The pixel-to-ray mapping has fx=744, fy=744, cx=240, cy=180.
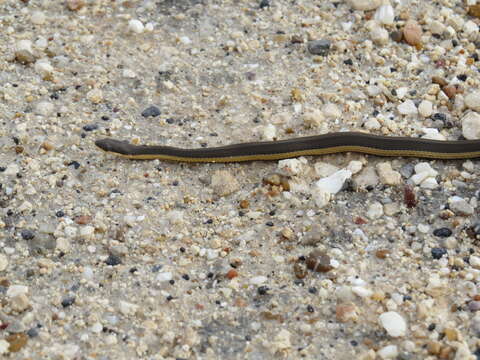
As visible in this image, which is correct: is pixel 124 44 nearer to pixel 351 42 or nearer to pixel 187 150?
pixel 187 150

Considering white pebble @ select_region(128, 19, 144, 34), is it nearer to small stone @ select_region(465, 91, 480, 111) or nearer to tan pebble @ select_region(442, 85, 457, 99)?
tan pebble @ select_region(442, 85, 457, 99)

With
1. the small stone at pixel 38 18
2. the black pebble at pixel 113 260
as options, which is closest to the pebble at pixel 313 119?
the black pebble at pixel 113 260

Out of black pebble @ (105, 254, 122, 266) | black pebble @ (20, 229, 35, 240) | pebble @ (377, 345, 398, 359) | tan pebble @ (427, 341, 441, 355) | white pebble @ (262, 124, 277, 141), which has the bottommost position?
black pebble @ (20, 229, 35, 240)

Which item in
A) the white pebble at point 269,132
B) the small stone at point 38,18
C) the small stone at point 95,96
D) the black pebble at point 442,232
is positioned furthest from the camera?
the small stone at point 38,18

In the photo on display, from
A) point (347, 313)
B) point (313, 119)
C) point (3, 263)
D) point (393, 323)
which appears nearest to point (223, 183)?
point (313, 119)

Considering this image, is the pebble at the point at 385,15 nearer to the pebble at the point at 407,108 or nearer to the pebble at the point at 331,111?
the pebble at the point at 407,108

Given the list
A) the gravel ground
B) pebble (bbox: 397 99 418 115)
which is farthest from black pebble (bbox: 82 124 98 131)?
pebble (bbox: 397 99 418 115)

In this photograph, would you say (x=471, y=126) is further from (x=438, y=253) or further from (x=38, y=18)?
(x=38, y=18)
